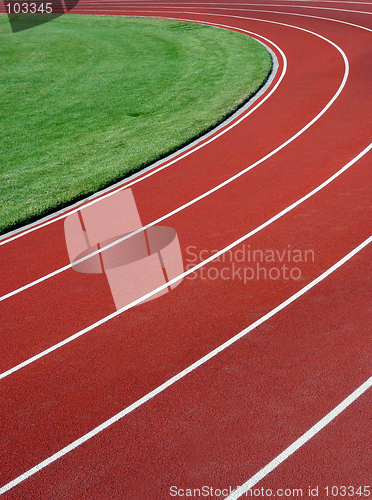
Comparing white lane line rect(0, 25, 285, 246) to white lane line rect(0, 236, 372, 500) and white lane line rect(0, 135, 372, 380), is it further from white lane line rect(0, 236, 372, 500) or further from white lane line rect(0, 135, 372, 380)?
white lane line rect(0, 236, 372, 500)

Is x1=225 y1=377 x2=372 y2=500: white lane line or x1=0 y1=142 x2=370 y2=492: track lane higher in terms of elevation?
x1=0 y1=142 x2=370 y2=492: track lane

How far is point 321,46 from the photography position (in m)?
19.1

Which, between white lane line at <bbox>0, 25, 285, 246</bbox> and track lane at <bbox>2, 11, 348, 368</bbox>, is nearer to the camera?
track lane at <bbox>2, 11, 348, 368</bbox>

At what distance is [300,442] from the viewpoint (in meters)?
4.95

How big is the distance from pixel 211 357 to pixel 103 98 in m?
13.5

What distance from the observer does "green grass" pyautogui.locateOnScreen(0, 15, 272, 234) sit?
11.7 m

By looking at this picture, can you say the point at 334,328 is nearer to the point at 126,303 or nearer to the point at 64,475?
the point at 126,303

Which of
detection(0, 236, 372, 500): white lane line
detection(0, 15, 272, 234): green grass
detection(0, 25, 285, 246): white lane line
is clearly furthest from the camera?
detection(0, 15, 272, 234): green grass

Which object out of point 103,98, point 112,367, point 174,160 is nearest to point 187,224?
point 174,160

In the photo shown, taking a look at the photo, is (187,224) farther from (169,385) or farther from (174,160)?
(169,385)

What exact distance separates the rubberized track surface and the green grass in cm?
158

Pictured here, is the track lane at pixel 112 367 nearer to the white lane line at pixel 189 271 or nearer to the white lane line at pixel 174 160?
the white lane line at pixel 189 271

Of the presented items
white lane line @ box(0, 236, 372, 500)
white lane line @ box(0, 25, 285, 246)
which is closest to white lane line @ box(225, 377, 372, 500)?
white lane line @ box(0, 236, 372, 500)

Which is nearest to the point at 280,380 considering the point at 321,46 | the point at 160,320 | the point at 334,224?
the point at 160,320
